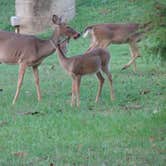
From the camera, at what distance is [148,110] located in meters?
9.73

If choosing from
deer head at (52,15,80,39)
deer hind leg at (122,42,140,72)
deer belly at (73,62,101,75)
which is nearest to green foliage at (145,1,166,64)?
deer belly at (73,62,101,75)

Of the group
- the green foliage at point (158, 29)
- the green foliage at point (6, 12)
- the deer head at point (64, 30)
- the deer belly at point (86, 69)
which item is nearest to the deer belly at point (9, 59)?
the deer head at point (64, 30)

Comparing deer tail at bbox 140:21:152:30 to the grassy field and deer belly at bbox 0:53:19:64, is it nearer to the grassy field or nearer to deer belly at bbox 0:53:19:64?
the grassy field

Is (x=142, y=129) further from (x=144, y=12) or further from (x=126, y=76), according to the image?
(x=126, y=76)

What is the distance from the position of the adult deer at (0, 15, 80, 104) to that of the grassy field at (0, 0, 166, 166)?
543mm

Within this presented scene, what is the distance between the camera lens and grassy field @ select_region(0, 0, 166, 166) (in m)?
7.19

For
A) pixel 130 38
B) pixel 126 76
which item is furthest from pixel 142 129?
pixel 130 38

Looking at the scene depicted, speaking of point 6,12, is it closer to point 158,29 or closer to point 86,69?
point 86,69

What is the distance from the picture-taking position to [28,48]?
11516 millimetres

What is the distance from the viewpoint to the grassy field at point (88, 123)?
719 cm

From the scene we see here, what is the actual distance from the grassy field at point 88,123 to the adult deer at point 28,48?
54 centimetres

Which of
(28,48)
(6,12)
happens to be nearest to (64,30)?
(28,48)

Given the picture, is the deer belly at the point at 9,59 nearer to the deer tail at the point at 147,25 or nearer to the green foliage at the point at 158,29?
the deer tail at the point at 147,25

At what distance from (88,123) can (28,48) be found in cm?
301
